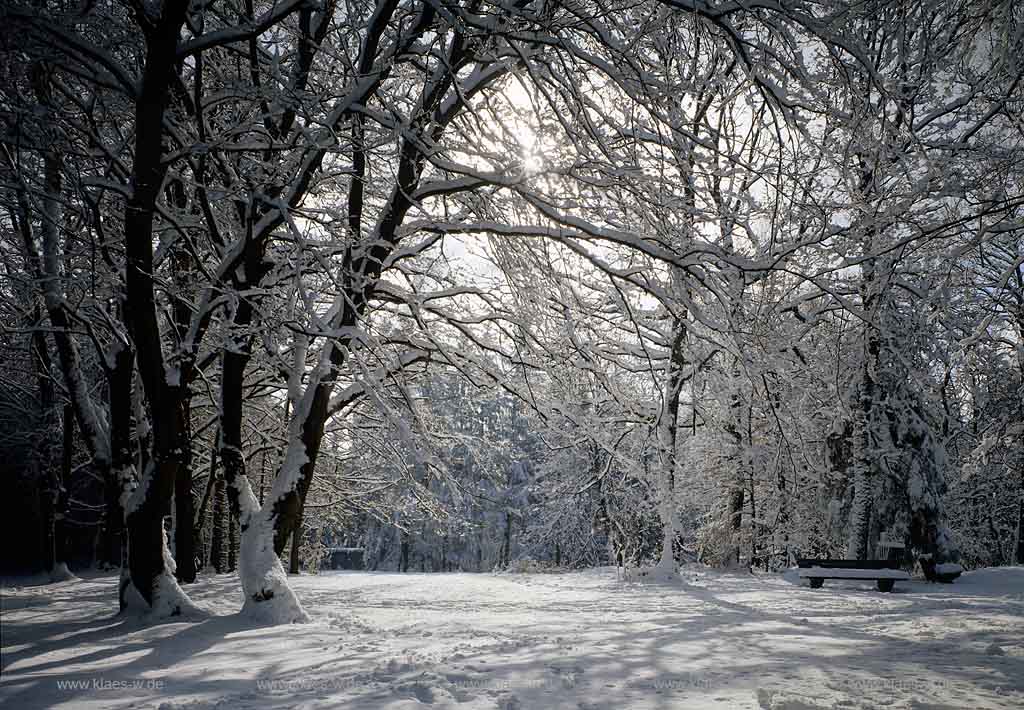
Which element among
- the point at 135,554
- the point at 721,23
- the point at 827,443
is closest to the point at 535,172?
the point at 721,23

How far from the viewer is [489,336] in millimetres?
9062

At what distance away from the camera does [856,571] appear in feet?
40.5

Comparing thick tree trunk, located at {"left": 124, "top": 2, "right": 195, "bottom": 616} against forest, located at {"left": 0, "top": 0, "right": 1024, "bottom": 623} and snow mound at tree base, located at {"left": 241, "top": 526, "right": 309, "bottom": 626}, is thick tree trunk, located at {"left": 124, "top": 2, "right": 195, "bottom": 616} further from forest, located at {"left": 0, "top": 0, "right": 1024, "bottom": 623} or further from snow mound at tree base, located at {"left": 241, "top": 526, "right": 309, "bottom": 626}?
snow mound at tree base, located at {"left": 241, "top": 526, "right": 309, "bottom": 626}

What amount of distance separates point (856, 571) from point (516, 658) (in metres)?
9.89

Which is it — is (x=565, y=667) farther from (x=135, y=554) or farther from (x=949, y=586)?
(x=949, y=586)

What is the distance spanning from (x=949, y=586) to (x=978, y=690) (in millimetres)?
10124

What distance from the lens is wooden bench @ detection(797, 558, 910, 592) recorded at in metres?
12.0

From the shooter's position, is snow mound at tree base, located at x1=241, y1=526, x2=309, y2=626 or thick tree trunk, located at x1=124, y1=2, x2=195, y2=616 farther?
snow mound at tree base, located at x1=241, y1=526, x2=309, y2=626

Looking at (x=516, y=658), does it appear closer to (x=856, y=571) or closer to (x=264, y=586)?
(x=264, y=586)

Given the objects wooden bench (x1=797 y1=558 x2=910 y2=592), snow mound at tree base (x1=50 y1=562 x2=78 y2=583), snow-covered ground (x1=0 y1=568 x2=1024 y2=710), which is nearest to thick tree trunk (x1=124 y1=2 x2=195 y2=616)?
snow-covered ground (x1=0 y1=568 x2=1024 y2=710)

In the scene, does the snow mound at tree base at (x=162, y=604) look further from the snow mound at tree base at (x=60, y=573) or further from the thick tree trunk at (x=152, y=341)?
the snow mound at tree base at (x=60, y=573)

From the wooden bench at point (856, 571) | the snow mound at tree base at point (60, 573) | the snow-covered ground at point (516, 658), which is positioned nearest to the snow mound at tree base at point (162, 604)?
the snow-covered ground at point (516, 658)

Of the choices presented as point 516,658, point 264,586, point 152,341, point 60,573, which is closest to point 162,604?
point 264,586

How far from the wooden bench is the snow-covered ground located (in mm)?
3199
